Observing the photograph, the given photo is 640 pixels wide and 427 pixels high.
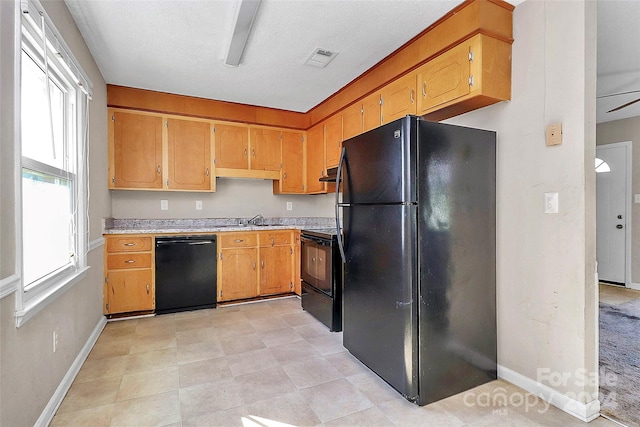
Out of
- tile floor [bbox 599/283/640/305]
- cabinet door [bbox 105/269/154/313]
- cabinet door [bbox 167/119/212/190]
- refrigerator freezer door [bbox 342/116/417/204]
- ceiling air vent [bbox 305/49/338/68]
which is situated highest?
ceiling air vent [bbox 305/49/338/68]

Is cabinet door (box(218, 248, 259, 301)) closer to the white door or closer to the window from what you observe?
the window

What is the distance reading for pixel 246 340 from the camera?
2811 mm

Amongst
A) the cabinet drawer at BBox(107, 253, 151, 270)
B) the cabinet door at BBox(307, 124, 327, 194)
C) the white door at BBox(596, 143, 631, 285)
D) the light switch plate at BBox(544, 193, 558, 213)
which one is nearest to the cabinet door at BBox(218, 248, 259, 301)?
the cabinet drawer at BBox(107, 253, 151, 270)

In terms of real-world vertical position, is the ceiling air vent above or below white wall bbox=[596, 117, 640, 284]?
above

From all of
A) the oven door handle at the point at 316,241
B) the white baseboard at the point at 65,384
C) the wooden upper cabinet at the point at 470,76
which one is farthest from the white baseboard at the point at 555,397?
the white baseboard at the point at 65,384

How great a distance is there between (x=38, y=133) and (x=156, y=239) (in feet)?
5.90

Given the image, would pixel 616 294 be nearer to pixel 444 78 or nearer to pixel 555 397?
pixel 555 397

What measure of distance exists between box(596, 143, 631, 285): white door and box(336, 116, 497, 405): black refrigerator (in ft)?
13.0

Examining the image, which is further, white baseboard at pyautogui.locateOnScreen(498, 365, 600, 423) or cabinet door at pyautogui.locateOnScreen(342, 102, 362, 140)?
cabinet door at pyautogui.locateOnScreen(342, 102, 362, 140)

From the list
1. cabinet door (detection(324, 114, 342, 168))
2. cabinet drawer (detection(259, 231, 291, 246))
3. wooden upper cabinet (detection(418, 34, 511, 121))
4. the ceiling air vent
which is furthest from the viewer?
cabinet drawer (detection(259, 231, 291, 246))

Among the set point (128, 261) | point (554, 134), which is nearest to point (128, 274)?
point (128, 261)

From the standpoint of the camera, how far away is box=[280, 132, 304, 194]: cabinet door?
4.46 m

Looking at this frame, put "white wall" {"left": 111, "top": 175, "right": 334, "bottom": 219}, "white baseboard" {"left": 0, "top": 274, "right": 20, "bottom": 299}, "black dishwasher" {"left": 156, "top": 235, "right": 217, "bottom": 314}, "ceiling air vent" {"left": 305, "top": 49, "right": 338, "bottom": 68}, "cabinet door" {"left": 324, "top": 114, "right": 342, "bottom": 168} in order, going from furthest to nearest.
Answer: "white wall" {"left": 111, "top": 175, "right": 334, "bottom": 219}, "cabinet door" {"left": 324, "top": 114, "right": 342, "bottom": 168}, "black dishwasher" {"left": 156, "top": 235, "right": 217, "bottom": 314}, "ceiling air vent" {"left": 305, "top": 49, "right": 338, "bottom": 68}, "white baseboard" {"left": 0, "top": 274, "right": 20, "bottom": 299}

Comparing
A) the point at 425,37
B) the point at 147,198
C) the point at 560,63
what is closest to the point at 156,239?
the point at 147,198
